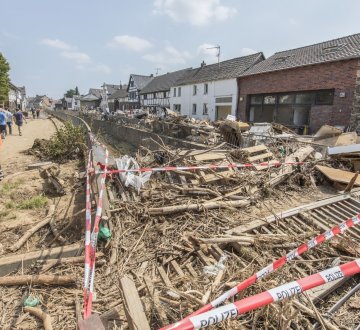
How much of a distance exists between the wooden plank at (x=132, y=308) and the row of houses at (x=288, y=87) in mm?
16835

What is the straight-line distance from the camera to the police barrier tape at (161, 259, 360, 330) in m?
1.64

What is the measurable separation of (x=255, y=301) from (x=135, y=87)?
56.1 meters

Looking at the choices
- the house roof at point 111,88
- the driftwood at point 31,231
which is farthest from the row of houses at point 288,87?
the house roof at point 111,88

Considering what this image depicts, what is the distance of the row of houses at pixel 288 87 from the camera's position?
1551 cm

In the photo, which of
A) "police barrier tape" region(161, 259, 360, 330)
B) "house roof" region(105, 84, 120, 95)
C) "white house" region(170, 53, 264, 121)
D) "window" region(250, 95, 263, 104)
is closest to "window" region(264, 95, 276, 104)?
"window" region(250, 95, 263, 104)

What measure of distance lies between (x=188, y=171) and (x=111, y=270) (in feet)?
9.93

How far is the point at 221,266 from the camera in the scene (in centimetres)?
332

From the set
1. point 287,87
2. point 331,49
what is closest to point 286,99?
point 287,87

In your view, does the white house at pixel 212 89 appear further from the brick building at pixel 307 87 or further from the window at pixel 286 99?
the window at pixel 286 99

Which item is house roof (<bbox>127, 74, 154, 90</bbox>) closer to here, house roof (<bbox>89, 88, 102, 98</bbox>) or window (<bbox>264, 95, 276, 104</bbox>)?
house roof (<bbox>89, 88, 102, 98</bbox>)

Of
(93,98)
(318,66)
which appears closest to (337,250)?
(318,66)

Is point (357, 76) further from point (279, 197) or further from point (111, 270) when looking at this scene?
point (111, 270)

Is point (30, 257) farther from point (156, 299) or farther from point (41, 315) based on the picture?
point (156, 299)

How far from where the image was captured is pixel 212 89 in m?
28.3
